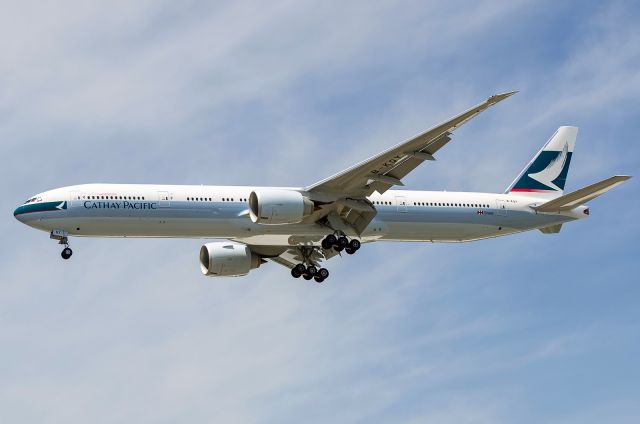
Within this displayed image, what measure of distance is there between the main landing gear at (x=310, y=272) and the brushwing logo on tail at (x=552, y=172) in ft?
38.3

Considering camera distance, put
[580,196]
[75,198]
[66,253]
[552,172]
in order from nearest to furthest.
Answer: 1. [75,198]
2. [66,253]
3. [580,196]
4. [552,172]

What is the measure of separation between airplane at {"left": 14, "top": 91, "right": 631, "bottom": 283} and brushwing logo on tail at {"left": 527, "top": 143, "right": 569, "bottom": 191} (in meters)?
2.03

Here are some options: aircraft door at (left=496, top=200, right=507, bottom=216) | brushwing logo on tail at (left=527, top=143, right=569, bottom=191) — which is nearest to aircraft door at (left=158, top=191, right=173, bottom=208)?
aircraft door at (left=496, top=200, right=507, bottom=216)

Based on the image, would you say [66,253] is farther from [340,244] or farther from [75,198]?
[340,244]

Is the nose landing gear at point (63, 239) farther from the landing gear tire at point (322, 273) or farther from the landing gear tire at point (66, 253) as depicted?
the landing gear tire at point (322, 273)

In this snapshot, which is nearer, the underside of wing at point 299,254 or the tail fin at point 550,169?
the underside of wing at point 299,254

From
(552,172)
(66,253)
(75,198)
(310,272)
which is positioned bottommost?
(310,272)

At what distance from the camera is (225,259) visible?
54.5 metres

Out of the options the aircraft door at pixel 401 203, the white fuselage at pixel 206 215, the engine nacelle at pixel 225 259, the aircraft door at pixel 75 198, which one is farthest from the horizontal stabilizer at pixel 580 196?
the aircraft door at pixel 75 198

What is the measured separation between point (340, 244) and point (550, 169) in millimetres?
13858

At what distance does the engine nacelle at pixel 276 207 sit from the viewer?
4709cm

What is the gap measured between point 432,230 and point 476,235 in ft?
8.47

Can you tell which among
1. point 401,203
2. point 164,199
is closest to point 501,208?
point 401,203

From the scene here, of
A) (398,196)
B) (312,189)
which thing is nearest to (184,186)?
(312,189)
